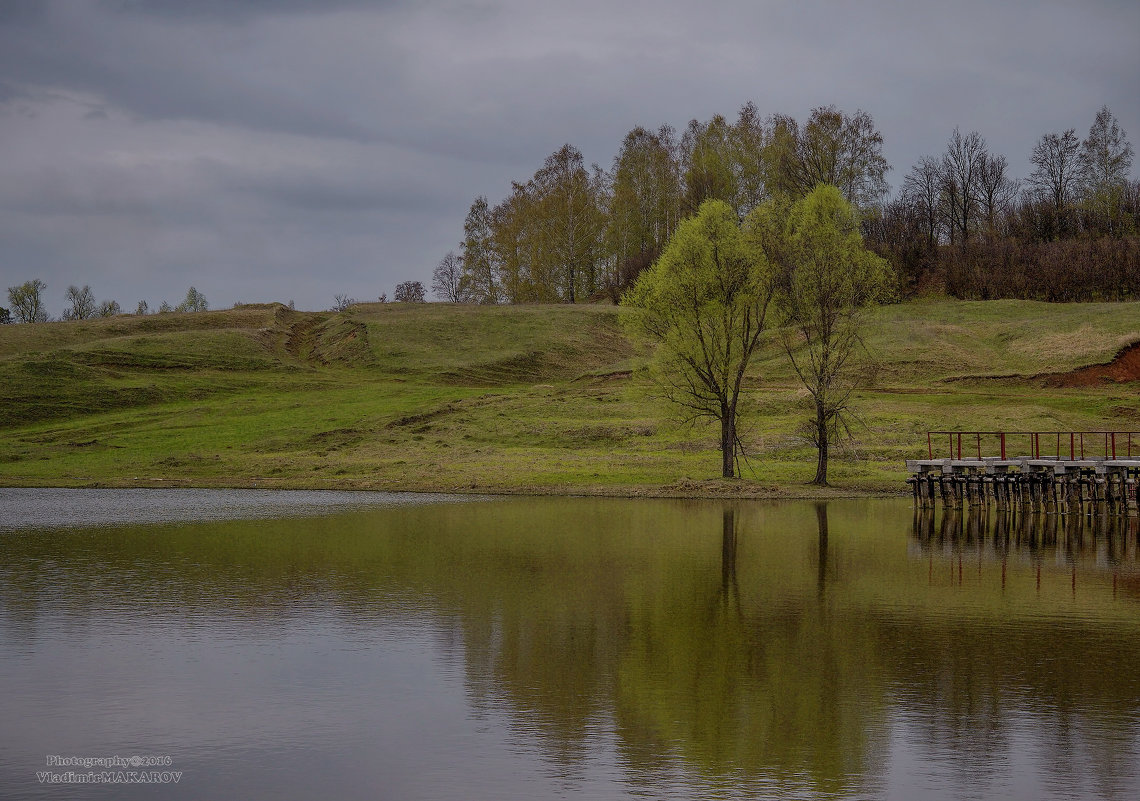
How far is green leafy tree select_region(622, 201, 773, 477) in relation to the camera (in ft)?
144

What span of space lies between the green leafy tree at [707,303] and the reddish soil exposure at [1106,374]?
25235 mm

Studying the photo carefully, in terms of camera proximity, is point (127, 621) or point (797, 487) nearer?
point (127, 621)

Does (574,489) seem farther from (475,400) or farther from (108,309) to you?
(108,309)

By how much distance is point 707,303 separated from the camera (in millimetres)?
44188

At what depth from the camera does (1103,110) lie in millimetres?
99438

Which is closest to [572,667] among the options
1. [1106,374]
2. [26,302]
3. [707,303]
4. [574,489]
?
[574,489]

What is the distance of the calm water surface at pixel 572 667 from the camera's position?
1044 cm

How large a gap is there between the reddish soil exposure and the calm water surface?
3573 centimetres

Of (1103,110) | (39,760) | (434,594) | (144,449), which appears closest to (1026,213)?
(1103,110)

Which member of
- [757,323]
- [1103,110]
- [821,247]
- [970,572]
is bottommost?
[970,572]

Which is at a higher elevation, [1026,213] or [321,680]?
[1026,213]

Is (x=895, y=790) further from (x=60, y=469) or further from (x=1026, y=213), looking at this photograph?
(x=1026, y=213)

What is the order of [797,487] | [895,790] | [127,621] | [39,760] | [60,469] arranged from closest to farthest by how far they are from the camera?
[895,790], [39,760], [127,621], [797,487], [60,469]

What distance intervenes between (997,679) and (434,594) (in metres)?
10.0
